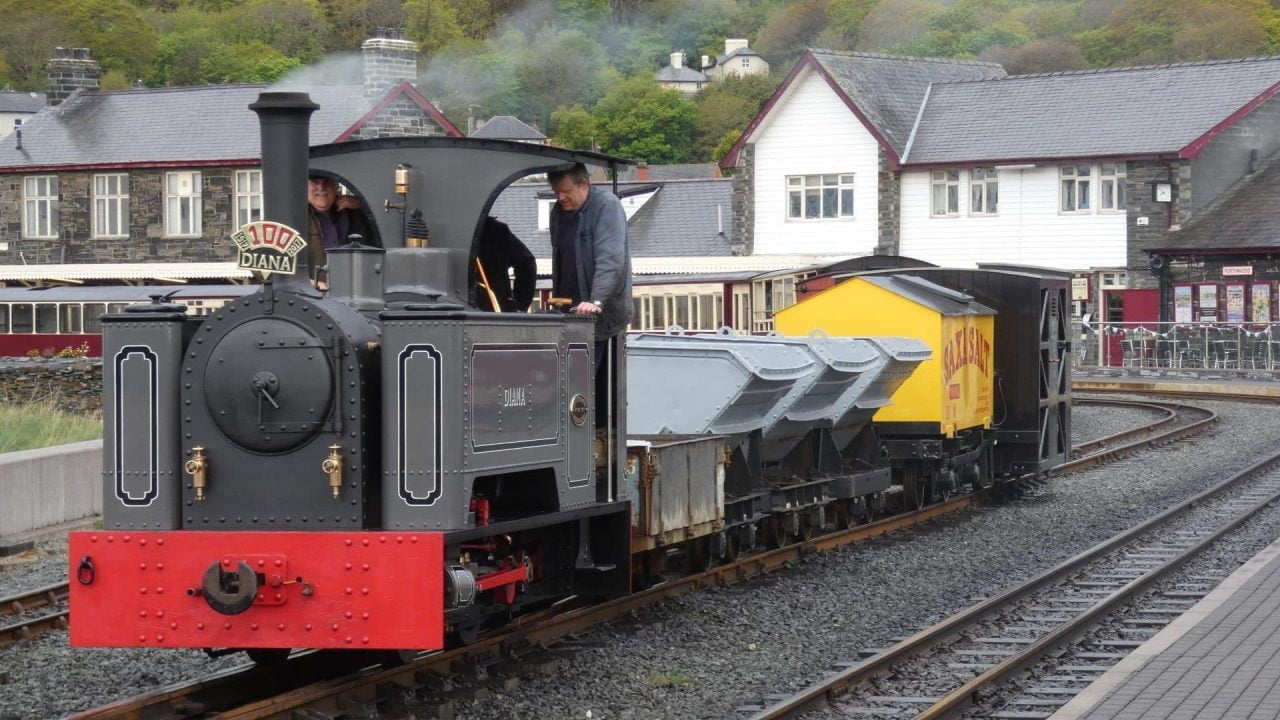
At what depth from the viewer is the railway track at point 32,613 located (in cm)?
995

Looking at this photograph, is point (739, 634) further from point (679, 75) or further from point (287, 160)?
point (679, 75)

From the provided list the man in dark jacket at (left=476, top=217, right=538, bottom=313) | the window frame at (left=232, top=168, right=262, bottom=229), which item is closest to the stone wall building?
the window frame at (left=232, top=168, right=262, bottom=229)

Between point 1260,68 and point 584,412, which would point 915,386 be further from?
point 1260,68

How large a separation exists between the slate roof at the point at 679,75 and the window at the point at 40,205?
93.2 metres

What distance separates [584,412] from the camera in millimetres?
8703

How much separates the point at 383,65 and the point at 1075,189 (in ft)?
57.3

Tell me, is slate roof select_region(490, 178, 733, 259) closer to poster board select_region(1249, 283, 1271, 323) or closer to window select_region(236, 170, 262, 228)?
window select_region(236, 170, 262, 228)

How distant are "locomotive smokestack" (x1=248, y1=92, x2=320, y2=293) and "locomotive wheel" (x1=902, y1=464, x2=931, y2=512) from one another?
1009 cm

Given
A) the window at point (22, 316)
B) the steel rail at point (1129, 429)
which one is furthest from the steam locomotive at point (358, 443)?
the window at point (22, 316)

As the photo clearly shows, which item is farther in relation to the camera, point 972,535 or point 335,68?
point 335,68

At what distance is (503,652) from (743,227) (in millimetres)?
37536

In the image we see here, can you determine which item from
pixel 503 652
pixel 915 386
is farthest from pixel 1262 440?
pixel 503 652

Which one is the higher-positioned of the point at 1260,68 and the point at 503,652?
the point at 1260,68

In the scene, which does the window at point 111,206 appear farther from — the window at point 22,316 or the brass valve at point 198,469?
the brass valve at point 198,469
